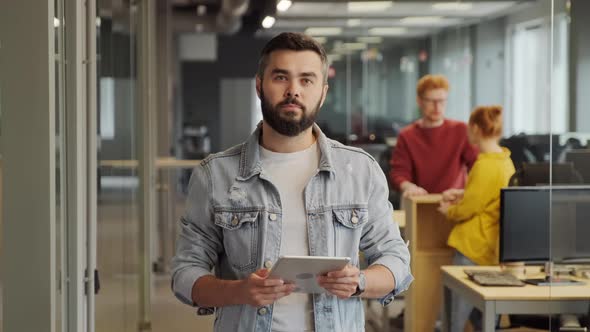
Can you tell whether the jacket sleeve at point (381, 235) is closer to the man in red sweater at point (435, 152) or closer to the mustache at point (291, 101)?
the mustache at point (291, 101)

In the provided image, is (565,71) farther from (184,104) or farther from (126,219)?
(184,104)

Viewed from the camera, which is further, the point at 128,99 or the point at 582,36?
the point at 128,99

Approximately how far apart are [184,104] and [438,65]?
3.25 meters

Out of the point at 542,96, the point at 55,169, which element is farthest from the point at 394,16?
the point at 55,169

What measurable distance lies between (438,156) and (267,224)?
15.9 ft

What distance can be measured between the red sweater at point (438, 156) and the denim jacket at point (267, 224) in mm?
4581

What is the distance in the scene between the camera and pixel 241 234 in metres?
2.72

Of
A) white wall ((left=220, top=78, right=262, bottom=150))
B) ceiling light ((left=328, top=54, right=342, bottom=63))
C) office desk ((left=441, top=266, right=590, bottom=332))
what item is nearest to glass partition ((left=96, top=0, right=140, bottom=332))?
office desk ((left=441, top=266, right=590, bottom=332))

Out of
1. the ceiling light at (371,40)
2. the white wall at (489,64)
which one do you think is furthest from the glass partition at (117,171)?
the white wall at (489,64)

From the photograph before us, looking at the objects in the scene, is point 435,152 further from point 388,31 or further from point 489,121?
point 388,31

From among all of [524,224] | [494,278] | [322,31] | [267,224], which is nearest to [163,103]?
[322,31]

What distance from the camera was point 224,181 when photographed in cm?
277

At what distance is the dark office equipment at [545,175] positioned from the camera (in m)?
3.96

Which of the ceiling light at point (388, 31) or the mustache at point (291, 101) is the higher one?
the ceiling light at point (388, 31)
